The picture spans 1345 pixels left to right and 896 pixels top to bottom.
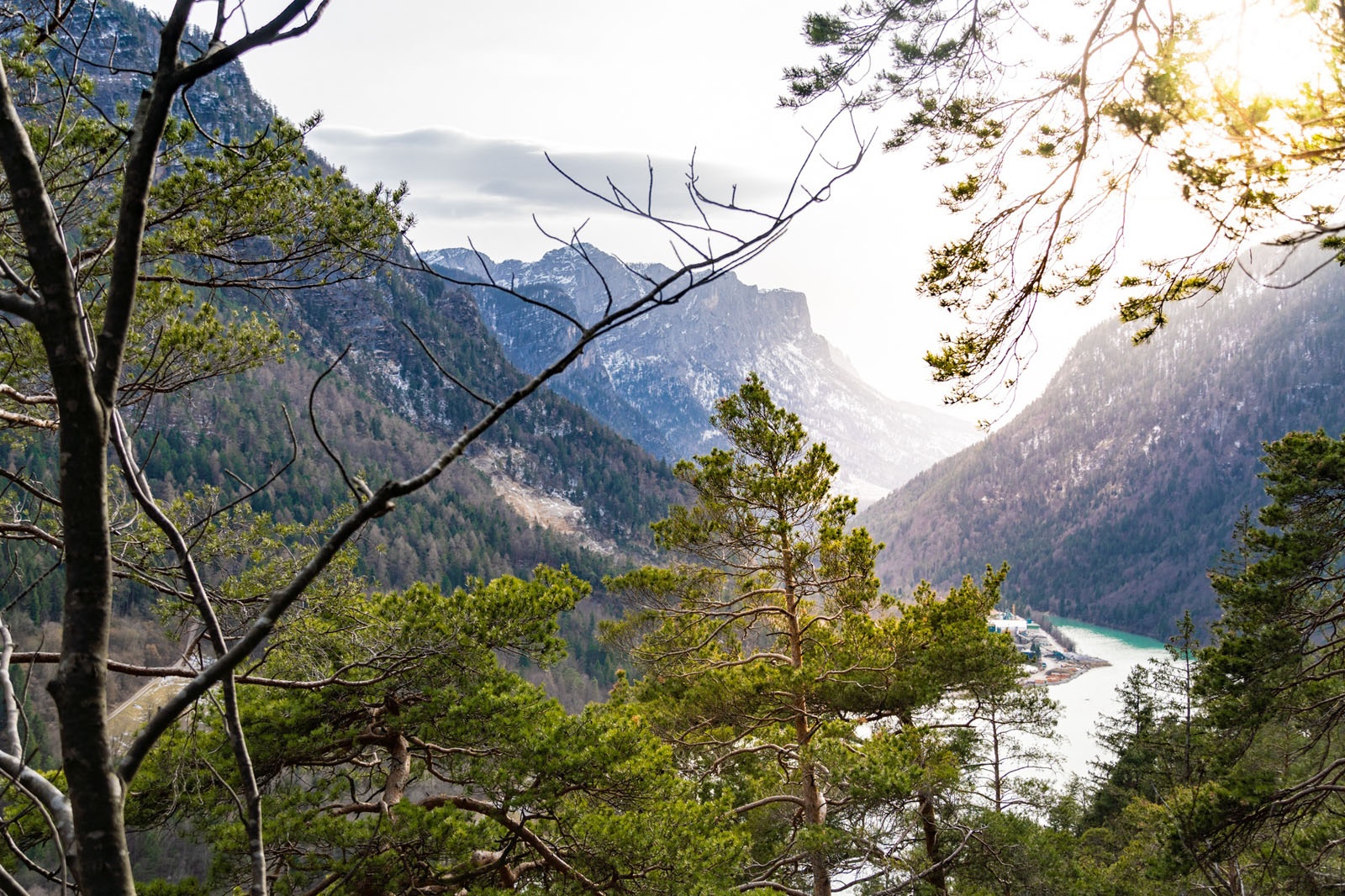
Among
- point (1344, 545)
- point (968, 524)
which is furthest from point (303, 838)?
point (968, 524)

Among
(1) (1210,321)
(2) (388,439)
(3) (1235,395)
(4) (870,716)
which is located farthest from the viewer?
(1) (1210,321)

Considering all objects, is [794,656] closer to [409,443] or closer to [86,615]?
[86,615]

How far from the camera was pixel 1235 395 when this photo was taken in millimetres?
128875

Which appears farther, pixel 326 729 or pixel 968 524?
pixel 968 524

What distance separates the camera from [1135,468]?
126 meters

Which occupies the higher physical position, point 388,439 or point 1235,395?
point 388,439

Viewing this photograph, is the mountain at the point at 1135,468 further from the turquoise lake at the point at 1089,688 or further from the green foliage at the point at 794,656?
the green foliage at the point at 794,656

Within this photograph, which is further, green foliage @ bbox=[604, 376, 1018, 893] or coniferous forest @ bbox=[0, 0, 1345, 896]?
green foliage @ bbox=[604, 376, 1018, 893]

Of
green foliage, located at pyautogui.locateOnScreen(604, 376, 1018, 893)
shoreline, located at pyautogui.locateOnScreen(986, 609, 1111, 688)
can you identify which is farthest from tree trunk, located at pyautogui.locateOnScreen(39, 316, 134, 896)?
shoreline, located at pyautogui.locateOnScreen(986, 609, 1111, 688)

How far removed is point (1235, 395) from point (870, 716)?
5744 inches

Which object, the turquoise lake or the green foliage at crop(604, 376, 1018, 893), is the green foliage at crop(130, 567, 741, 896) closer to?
the green foliage at crop(604, 376, 1018, 893)

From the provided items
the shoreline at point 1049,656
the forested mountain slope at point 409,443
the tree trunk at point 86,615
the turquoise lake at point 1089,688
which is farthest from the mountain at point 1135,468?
the tree trunk at point 86,615

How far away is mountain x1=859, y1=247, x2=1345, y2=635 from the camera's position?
103 m

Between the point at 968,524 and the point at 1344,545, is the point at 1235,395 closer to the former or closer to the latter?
the point at 968,524
